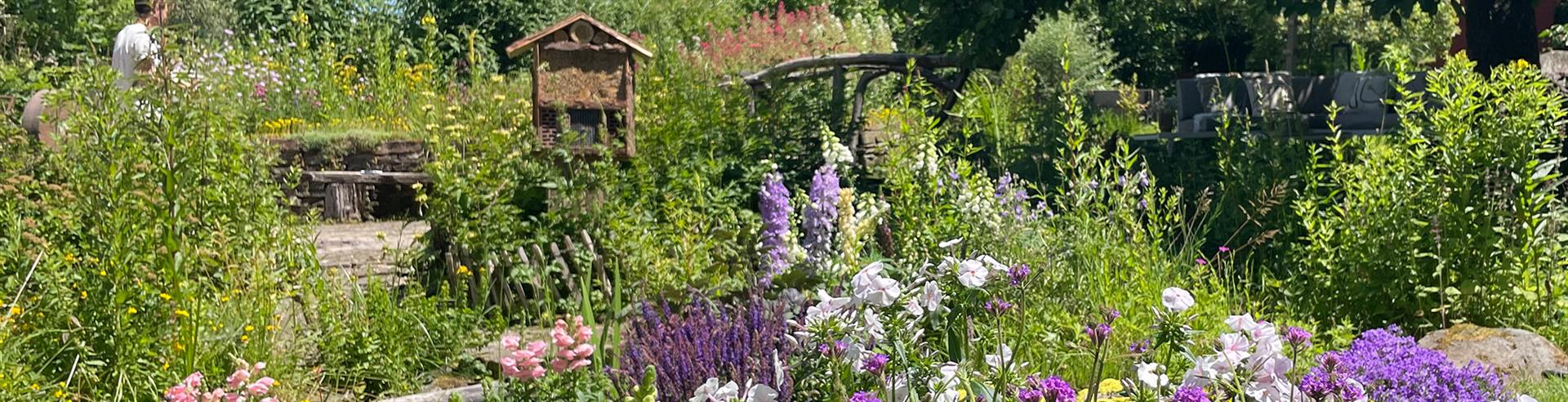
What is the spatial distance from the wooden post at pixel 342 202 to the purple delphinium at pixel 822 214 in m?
3.81

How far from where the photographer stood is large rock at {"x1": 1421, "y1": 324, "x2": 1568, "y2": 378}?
185 inches

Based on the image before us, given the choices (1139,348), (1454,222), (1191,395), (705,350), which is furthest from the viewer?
(1454,222)

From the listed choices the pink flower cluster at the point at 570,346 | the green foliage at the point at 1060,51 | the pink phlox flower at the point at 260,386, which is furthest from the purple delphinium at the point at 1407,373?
the green foliage at the point at 1060,51

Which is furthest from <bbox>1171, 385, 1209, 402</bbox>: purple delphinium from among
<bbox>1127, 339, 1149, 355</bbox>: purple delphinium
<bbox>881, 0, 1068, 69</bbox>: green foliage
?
<bbox>881, 0, 1068, 69</bbox>: green foliage

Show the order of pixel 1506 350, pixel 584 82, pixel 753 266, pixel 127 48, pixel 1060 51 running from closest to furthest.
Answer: pixel 1506 350, pixel 753 266, pixel 584 82, pixel 127 48, pixel 1060 51

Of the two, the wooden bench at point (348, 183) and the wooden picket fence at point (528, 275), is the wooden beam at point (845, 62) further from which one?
the wooden picket fence at point (528, 275)

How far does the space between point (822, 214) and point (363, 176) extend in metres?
3.79

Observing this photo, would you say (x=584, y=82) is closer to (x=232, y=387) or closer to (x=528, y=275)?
(x=528, y=275)

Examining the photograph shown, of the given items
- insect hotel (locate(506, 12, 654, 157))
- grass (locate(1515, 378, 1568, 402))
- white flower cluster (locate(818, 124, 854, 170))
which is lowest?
grass (locate(1515, 378, 1568, 402))

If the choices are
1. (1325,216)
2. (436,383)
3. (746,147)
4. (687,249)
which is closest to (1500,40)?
(1325,216)

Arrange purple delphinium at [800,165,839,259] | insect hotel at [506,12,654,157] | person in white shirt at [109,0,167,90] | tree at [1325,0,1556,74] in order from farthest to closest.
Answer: tree at [1325,0,1556,74], person in white shirt at [109,0,167,90], insect hotel at [506,12,654,157], purple delphinium at [800,165,839,259]

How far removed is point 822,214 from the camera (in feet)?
17.7

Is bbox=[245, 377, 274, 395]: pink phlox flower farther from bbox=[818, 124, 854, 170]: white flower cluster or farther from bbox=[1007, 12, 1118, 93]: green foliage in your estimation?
bbox=[1007, 12, 1118, 93]: green foliage

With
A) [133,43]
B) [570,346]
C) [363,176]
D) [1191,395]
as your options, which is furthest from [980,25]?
[1191,395]
